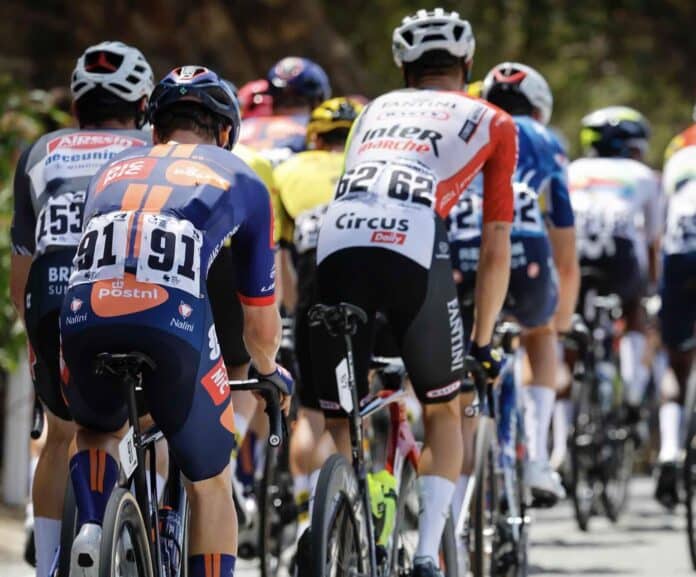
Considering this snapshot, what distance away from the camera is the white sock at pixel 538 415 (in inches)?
384

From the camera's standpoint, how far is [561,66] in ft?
86.3

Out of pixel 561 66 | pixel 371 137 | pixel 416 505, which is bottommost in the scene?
pixel 416 505

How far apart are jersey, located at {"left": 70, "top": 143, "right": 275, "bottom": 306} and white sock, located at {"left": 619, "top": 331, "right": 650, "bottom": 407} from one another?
697cm

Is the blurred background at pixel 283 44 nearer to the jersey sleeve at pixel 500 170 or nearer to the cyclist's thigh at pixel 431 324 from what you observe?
the jersey sleeve at pixel 500 170

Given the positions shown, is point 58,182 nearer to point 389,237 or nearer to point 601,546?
point 389,237

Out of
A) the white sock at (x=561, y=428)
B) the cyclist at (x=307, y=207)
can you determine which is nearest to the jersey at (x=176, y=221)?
the cyclist at (x=307, y=207)

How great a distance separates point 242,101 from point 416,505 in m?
4.33

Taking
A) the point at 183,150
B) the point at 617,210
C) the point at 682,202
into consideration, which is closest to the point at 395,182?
the point at 183,150

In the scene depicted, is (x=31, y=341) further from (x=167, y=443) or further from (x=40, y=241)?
(x=167, y=443)

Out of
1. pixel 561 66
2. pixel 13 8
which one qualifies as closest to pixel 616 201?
pixel 13 8

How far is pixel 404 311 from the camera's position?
23.4 ft

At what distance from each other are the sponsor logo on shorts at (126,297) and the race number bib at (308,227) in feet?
11.6

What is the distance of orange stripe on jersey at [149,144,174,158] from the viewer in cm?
630

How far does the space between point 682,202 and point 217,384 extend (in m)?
5.25
